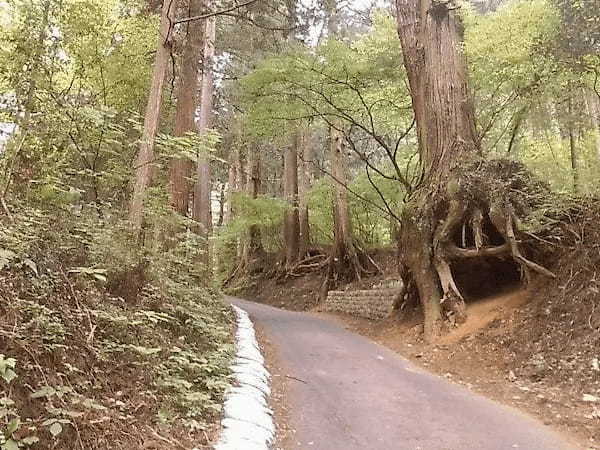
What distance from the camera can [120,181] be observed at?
784 centimetres

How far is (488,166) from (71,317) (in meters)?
7.54

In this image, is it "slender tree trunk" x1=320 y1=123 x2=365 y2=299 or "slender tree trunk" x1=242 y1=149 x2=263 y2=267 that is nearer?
"slender tree trunk" x1=320 y1=123 x2=365 y2=299

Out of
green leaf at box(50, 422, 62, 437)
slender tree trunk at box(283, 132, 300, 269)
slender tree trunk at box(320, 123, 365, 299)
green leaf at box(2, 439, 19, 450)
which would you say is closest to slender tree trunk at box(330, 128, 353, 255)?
slender tree trunk at box(320, 123, 365, 299)

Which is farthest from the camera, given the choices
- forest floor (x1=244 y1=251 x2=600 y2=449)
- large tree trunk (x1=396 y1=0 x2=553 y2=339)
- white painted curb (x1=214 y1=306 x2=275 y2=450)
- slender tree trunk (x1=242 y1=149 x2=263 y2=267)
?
slender tree trunk (x1=242 y1=149 x2=263 y2=267)

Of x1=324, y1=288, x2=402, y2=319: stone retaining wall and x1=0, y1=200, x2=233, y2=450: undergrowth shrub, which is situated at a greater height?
x1=0, y1=200, x2=233, y2=450: undergrowth shrub

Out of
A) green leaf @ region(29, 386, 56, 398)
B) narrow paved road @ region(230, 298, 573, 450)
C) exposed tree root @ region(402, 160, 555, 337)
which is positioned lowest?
narrow paved road @ region(230, 298, 573, 450)

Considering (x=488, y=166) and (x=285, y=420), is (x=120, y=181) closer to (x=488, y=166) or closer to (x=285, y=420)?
(x=285, y=420)

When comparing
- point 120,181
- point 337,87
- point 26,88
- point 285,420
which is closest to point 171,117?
point 337,87

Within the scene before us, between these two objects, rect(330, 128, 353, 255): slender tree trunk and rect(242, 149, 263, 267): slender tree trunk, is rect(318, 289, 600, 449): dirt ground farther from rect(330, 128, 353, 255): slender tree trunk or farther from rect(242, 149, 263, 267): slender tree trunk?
rect(242, 149, 263, 267): slender tree trunk

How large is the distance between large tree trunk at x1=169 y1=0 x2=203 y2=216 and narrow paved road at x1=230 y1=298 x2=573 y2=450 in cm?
415

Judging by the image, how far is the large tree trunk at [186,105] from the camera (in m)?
Result: 10.4

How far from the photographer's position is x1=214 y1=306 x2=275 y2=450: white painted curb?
3797 millimetres

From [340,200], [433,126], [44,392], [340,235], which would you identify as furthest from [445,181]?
[340,235]

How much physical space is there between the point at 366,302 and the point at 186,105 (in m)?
6.99
